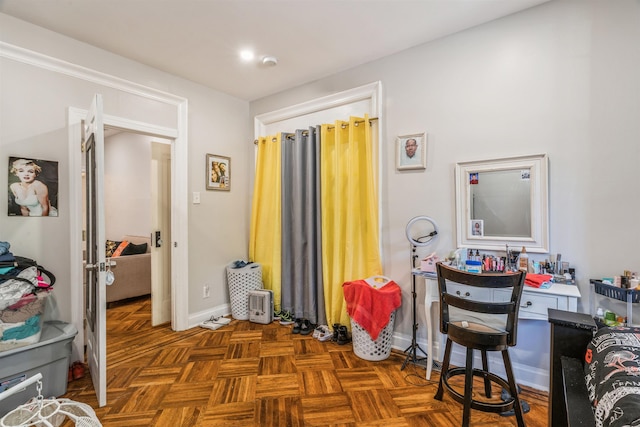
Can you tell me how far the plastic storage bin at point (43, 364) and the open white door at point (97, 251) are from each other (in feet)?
0.53

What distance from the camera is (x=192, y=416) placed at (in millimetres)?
1770

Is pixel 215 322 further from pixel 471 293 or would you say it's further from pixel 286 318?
pixel 471 293

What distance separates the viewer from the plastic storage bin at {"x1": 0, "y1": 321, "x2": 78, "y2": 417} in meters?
1.72

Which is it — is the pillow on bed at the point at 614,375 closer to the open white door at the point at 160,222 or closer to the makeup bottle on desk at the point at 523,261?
the makeup bottle on desk at the point at 523,261

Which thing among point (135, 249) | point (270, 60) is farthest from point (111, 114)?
point (135, 249)

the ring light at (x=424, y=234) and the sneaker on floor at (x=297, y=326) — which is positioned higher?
the ring light at (x=424, y=234)

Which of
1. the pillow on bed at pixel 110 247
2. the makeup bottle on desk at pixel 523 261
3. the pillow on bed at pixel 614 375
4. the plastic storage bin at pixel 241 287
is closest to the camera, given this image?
the pillow on bed at pixel 614 375

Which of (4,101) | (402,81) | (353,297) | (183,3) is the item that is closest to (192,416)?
(353,297)

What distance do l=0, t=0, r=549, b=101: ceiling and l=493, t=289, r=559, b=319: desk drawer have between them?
1.88 meters

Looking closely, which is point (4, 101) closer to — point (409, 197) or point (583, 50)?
point (409, 197)

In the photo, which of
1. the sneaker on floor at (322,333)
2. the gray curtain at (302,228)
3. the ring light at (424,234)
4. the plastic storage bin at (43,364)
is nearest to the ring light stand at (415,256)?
the ring light at (424,234)

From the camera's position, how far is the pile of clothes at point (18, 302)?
1.74m

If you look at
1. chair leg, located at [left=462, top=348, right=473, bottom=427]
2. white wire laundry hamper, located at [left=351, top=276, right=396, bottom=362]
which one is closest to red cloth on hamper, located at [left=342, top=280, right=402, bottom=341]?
white wire laundry hamper, located at [left=351, top=276, right=396, bottom=362]

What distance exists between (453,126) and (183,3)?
208 centimetres
